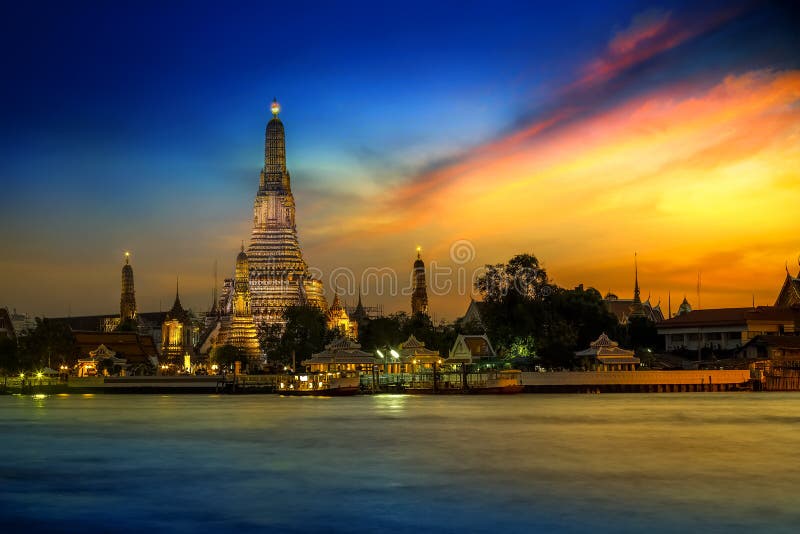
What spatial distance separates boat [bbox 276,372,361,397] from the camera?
236ft

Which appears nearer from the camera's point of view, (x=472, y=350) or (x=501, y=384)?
(x=501, y=384)

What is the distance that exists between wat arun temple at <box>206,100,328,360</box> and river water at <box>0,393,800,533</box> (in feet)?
213

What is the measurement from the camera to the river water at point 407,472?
20.5 m

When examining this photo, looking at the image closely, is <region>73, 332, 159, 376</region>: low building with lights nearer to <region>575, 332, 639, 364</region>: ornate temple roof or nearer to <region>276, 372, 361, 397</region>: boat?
<region>276, 372, 361, 397</region>: boat

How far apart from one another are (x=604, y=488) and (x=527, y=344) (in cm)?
5149

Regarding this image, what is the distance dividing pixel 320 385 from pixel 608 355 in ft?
68.2

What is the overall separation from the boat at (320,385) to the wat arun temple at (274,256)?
34.9 metres

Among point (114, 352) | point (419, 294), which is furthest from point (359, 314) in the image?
point (114, 352)

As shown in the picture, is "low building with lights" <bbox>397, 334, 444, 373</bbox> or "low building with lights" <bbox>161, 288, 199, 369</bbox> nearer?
"low building with lights" <bbox>397, 334, 444, 373</bbox>

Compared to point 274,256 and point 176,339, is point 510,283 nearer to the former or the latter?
point 274,256

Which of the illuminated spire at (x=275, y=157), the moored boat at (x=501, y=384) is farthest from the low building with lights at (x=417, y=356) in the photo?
the illuminated spire at (x=275, y=157)

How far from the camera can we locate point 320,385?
7431cm

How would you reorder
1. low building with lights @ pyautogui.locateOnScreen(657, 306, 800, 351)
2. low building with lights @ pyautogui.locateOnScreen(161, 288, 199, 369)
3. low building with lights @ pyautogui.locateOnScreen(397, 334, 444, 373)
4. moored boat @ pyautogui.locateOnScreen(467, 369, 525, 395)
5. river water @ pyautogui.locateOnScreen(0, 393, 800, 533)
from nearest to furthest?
1. river water @ pyautogui.locateOnScreen(0, 393, 800, 533)
2. moored boat @ pyautogui.locateOnScreen(467, 369, 525, 395)
3. low building with lights @ pyautogui.locateOnScreen(397, 334, 444, 373)
4. low building with lights @ pyautogui.locateOnScreen(657, 306, 800, 351)
5. low building with lights @ pyautogui.locateOnScreen(161, 288, 199, 369)

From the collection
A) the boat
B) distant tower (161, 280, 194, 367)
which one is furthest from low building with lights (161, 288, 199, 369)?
the boat
